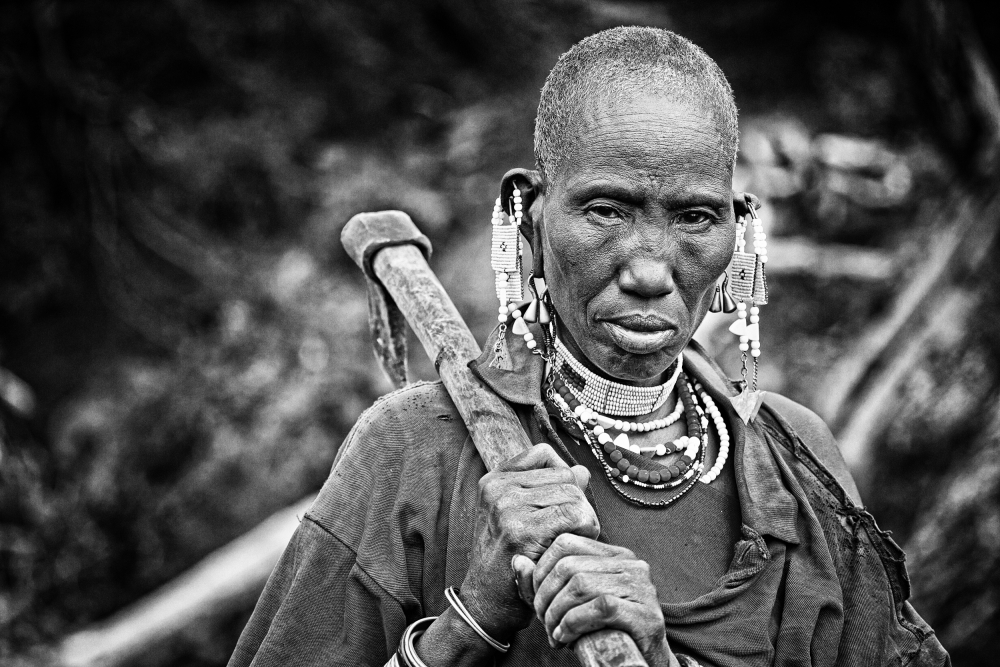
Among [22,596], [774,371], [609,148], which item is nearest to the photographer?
[609,148]

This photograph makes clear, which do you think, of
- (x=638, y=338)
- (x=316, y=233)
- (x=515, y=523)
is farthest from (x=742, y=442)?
(x=316, y=233)

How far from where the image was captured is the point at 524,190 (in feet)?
6.69

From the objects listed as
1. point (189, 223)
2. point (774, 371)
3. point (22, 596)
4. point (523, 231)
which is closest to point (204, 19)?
point (189, 223)

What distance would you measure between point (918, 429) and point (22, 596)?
4.30 metres

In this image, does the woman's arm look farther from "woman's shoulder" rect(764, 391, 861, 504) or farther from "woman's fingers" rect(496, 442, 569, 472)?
"woman's shoulder" rect(764, 391, 861, 504)

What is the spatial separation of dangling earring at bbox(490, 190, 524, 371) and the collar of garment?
1 centimetres

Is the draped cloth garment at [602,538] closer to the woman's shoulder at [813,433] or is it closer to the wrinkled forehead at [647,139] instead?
the woman's shoulder at [813,433]

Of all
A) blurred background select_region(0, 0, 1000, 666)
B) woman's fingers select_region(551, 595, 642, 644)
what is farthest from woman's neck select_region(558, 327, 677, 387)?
blurred background select_region(0, 0, 1000, 666)

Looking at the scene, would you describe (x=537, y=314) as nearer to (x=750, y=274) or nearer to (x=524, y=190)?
(x=524, y=190)

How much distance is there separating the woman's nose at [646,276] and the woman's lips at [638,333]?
6 cm

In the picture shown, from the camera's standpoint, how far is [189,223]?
17.9ft

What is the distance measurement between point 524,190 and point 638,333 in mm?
378

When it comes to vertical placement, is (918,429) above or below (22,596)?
below

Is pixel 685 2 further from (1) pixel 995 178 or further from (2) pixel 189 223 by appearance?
(2) pixel 189 223
